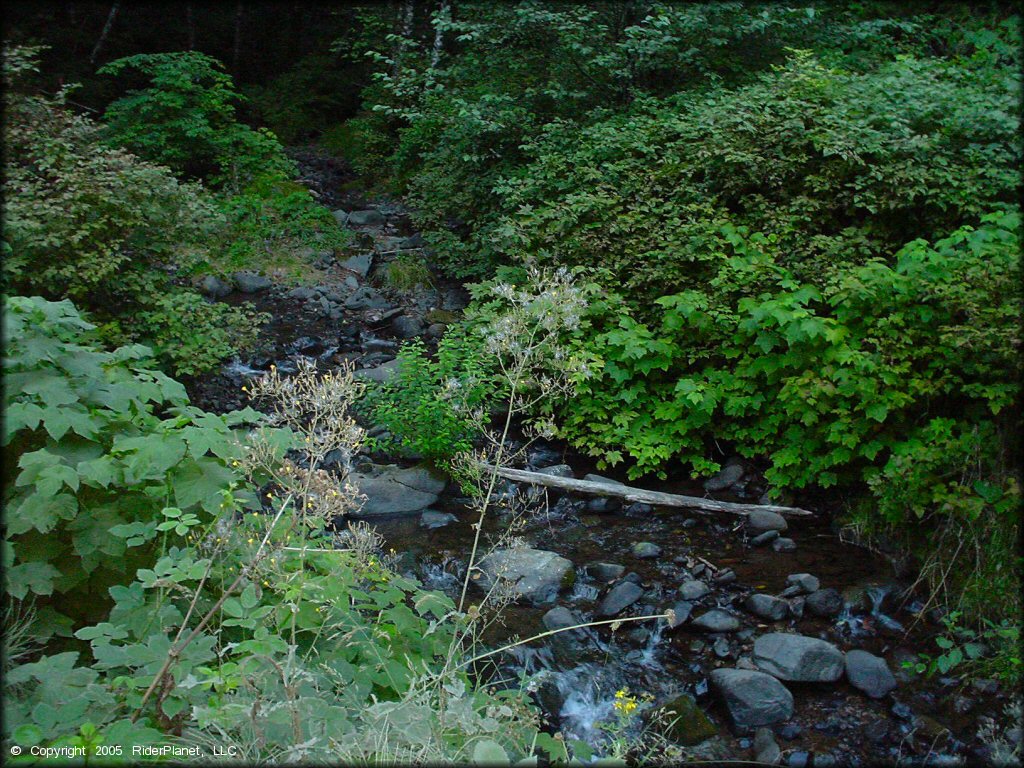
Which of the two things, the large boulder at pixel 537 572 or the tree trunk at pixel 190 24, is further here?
the tree trunk at pixel 190 24

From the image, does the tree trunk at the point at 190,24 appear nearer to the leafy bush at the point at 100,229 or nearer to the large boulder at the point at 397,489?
the leafy bush at the point at 100,229

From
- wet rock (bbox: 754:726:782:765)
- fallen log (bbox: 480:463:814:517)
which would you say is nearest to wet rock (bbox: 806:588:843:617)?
fallen log (bbox: 480:463:814:517)

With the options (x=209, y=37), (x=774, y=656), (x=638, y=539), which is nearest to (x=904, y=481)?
(x=774, y=656)

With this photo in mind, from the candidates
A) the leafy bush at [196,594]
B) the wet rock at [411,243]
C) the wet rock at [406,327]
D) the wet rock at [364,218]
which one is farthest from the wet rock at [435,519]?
the wet rock at [364,218]

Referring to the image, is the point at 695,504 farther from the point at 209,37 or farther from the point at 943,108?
the point at 209,37

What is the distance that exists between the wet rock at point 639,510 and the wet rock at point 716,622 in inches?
60.4

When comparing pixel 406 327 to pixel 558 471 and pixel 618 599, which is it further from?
pixel 618 599

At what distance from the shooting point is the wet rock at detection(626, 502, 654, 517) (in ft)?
21.0

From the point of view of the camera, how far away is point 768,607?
495cm

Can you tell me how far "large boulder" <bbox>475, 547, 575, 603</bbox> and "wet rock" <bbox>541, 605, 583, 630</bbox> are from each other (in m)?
0.26

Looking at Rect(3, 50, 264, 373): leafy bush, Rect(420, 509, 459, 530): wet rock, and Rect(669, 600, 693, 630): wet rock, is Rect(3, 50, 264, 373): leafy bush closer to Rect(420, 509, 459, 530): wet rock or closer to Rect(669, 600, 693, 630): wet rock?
Rect(420, 509, 459, 530): wet rock

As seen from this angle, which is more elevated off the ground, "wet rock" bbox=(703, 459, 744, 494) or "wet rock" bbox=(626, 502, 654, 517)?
"wet rock" bbox=(703, 459, 744, 494)

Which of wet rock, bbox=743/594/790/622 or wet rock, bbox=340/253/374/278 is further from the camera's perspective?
wet rock, bbox=340/253/374/278

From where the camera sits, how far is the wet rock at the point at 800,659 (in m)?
4.30
